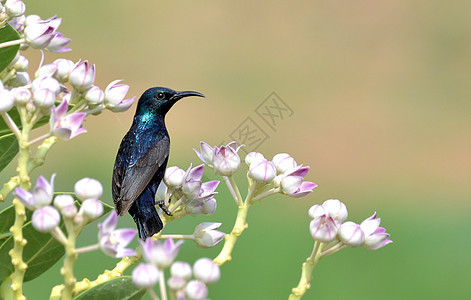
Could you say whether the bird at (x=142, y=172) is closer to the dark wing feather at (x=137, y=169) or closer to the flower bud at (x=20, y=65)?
the dark wing feather at (x=137, y=169)

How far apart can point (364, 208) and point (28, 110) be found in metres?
6.49

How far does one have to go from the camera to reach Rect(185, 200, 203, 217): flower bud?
101cm

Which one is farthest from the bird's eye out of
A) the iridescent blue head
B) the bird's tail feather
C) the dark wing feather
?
the bird's tail feather

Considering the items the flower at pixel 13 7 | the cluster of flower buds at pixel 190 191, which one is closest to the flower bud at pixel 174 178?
the cluster of flower buds at pixel 190 191

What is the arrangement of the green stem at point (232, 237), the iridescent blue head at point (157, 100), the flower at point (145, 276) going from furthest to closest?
the iridescent blue head at point (157, 100), the green stem at point (232, 237), the flower at point (145, 276)

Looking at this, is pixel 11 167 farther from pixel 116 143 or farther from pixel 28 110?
→ pixel 28 110

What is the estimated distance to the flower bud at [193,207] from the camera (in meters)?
1.01

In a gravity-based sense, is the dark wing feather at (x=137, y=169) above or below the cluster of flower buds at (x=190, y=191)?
below

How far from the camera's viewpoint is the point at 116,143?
8.31m

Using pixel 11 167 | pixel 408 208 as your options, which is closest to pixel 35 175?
pixel 11 167

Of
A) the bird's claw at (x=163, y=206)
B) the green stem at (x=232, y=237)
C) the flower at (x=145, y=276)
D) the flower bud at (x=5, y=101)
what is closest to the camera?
the flower at (x=145, y=276)

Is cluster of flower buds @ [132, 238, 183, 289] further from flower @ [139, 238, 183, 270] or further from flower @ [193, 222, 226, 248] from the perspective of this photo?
flower @ [193, 222, 226, 248]

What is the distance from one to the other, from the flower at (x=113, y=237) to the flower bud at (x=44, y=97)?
7.3 inches

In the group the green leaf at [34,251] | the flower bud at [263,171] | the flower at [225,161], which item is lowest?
the green leaf at [34,251]
